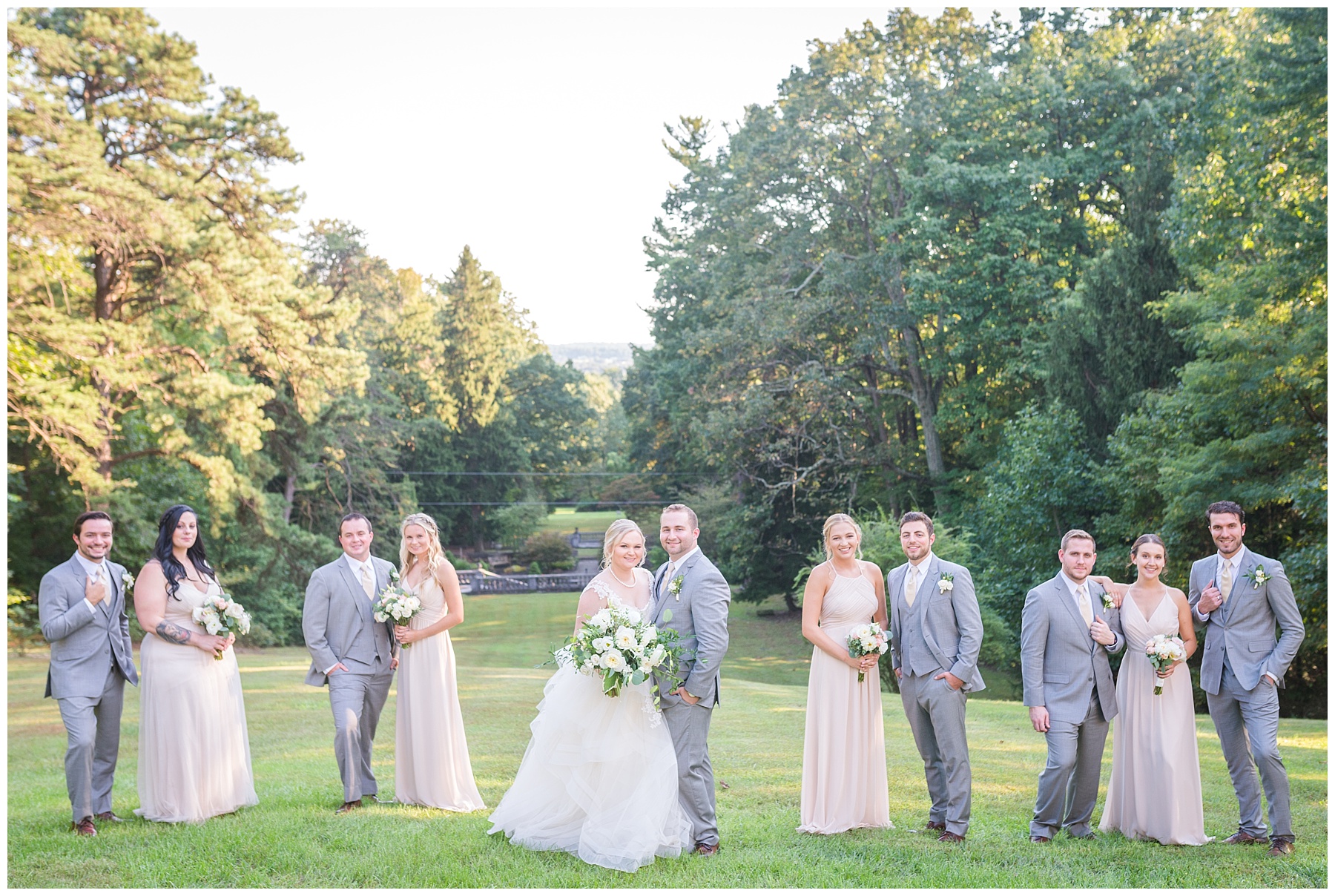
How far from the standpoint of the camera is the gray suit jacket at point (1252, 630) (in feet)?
22.2

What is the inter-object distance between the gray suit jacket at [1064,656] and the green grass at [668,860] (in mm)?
856

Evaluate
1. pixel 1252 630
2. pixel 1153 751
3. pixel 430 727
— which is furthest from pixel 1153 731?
pixel 430 727

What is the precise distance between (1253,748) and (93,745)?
7653mm

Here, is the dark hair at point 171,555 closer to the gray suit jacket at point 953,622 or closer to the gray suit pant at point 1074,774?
the gray suit jacket at point 953,622

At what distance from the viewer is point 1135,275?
76.9 ft

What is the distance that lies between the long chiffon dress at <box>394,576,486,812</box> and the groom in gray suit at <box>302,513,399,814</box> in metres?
0.20

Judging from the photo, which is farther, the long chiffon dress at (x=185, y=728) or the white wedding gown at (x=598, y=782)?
the long chiffon dress at (x=185, y=728)

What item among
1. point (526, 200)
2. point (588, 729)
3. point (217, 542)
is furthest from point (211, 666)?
point (526, 200)

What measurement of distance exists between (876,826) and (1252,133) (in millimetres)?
17596

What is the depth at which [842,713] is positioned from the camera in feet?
23.1

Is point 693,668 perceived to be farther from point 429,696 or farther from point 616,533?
point 429,696

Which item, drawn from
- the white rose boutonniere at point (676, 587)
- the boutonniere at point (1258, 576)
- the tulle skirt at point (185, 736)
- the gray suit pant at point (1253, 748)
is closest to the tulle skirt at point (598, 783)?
the white rose boutonniere at point (676, 587)

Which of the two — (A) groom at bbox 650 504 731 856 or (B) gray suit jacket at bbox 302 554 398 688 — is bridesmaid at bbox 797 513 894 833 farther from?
(B) gray suit jacket at bbox 302 554 398 688

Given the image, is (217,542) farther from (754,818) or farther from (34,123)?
(754,818)
